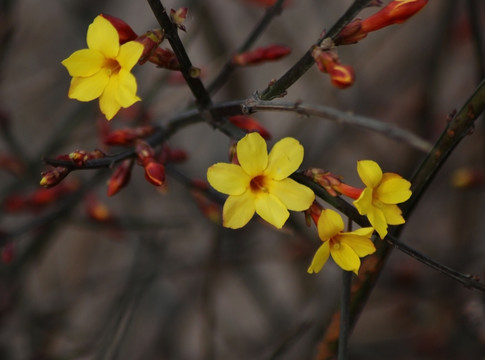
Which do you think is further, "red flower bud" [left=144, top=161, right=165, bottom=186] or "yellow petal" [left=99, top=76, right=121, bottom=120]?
"red flower bud" [left=144, top=161, right=165, bottom=186]

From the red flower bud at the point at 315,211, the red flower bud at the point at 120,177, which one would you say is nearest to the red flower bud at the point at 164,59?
the red flower bud at the point at 120,177

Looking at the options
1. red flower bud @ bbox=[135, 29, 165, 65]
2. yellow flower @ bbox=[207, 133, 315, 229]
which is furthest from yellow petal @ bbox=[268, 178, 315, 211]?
red flower bud @ bbox=[135, 29, 165, 65]

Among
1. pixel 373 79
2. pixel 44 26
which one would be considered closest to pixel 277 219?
pixel 373 79

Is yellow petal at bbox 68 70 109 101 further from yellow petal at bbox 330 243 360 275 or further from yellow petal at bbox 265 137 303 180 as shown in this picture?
yellow petal at bbox 330 243 360 275

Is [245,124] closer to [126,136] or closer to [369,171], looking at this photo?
[126,136]

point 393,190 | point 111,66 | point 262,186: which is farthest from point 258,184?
point 111,66
